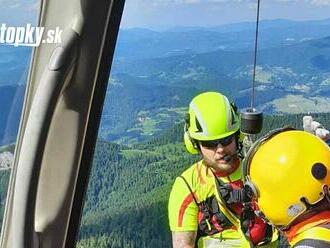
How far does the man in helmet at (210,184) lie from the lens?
2672mm

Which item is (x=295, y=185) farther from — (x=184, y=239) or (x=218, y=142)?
(x=184, y=239)

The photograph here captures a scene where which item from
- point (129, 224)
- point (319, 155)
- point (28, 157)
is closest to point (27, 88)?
point (28, 157)

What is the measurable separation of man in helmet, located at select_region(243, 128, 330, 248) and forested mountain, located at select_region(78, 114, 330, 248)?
45 centimetres

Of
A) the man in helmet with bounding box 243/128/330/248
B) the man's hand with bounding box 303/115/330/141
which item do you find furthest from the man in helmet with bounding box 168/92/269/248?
the man in helmet with bounding box 243/128/330/248

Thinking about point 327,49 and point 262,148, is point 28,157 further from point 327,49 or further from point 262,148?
point 327,49

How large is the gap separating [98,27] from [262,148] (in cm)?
74

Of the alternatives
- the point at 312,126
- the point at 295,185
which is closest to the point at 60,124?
the point at 312,126

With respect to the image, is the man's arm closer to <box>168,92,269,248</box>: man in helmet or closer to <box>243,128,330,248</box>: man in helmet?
<box>168,92,269,248</box>: man in helmet

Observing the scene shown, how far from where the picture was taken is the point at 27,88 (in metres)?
2.64

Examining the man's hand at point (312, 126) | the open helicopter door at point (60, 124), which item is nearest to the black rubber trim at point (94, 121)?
the open helicopter door at point (60, 124)

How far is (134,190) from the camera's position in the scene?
8.64 ft

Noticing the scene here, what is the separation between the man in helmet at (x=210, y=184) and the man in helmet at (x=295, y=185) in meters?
0.54

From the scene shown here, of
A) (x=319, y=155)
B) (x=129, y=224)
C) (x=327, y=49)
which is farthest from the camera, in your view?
(x=129, y=224)

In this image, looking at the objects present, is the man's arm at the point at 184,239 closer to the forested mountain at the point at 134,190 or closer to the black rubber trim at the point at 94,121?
the forested mountain at the point at 134,190
